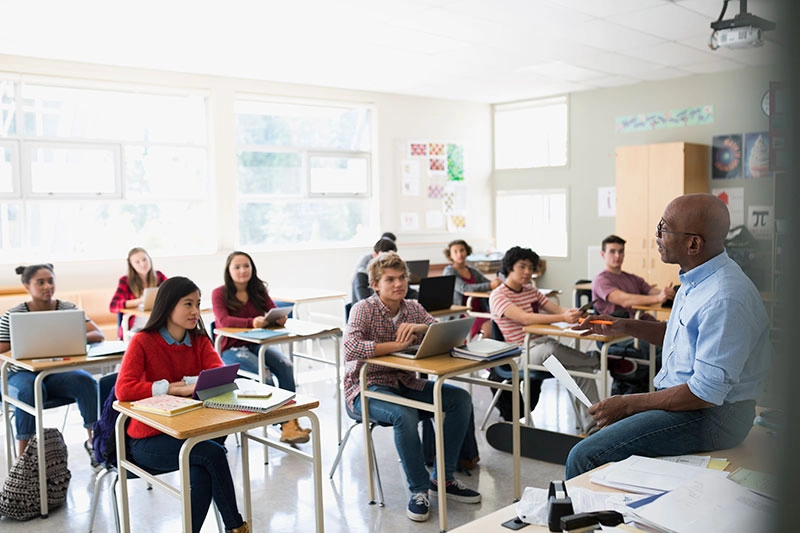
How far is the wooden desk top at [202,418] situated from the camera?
2.36 m

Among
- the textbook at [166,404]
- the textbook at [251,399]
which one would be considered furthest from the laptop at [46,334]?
the textbook at [251,399]

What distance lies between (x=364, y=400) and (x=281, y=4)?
2.98 metres

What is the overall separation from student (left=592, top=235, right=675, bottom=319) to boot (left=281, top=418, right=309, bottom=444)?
7.10 feet

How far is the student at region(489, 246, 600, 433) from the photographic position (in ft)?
14.1

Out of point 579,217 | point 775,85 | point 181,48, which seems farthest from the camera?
point 579,217

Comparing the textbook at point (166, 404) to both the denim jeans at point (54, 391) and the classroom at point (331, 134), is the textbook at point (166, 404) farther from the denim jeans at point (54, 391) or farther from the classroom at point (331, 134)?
the denim jeans at point (54, 391)

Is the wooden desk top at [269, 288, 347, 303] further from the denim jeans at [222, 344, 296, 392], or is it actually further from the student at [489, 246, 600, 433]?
the student at [489, 246, 600, 433]

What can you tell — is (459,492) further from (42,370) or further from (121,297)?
(121,297)

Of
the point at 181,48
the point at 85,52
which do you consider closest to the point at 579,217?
the point at 181,48

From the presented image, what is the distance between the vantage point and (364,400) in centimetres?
344

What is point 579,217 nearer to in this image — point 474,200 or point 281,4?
point 474,200

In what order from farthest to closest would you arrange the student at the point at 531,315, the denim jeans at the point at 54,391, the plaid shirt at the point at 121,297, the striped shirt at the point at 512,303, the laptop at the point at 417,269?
the laptop at the point at 417,269 → the plaid shirt at the point at 121,297 → the striped shirt at the point at 512,303 → the student at the point at 531,315 → the denim jeans at the point at 54,391

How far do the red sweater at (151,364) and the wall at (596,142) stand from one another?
5.98 m

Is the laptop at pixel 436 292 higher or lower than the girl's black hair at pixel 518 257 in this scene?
lower
